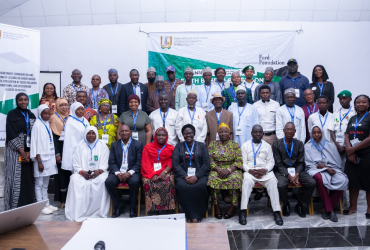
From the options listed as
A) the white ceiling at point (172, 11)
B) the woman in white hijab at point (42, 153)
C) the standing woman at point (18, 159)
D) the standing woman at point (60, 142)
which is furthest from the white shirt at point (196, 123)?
the white ceiling at point (172, 11)

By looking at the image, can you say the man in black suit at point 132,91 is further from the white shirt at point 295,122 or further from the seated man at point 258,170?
the white shirt at point 295,122

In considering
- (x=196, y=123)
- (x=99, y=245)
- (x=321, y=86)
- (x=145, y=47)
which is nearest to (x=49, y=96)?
(x=196, y=123)

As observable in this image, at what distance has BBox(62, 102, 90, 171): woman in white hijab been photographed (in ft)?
16.6

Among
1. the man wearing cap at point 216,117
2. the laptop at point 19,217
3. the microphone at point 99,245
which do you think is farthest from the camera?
the man wearing cap at point 216,117

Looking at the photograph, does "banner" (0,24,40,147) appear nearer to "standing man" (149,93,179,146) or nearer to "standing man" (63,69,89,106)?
"standing man" (63,69,89,106)

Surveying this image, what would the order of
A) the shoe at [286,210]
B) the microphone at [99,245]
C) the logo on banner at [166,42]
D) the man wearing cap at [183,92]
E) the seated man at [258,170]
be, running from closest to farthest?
1. the microphone at [99,245]
2. the seated man at [258,170]
3. the shoe at [286,210]
4. the man wearing cap at [183,92]
5. the logo on banner at [166,42]

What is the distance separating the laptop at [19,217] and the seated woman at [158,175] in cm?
312

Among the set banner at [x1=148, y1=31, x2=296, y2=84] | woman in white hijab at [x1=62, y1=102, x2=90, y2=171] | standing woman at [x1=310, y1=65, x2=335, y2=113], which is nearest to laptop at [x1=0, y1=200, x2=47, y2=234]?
woman in white hijab at [x1=62, y1=102, x2=90, y2=171]

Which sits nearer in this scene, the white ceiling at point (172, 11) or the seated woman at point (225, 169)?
the seated woman at point (225, 169)

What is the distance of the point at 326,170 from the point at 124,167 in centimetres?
308

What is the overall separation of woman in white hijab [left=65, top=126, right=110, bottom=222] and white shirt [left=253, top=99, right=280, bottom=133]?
8.76ft

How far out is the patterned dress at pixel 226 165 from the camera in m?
4.59

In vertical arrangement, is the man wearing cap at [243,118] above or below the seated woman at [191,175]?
above

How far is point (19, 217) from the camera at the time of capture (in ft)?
4.79
